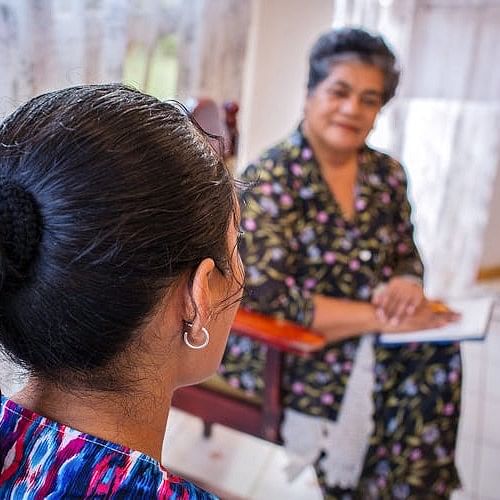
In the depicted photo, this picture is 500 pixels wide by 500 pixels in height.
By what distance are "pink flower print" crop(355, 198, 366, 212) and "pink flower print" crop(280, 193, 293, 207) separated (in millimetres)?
193

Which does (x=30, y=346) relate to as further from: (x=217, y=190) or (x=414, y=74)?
(x=414, y=74)

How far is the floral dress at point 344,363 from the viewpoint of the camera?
1439 millimetres

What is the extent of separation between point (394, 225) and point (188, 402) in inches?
27.9

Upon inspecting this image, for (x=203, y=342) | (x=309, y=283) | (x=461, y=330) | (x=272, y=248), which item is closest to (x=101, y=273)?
(x=203, y=342)

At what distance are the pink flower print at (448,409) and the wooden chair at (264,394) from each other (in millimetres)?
395

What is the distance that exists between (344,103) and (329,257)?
0.38 m

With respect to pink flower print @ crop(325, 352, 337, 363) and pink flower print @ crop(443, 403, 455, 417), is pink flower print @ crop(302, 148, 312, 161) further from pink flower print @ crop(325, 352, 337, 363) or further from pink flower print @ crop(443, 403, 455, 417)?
pink flower print @ crop(443, 403, 455, 417)

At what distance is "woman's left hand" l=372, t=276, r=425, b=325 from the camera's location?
1.44 metres

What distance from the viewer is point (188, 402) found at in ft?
4.99

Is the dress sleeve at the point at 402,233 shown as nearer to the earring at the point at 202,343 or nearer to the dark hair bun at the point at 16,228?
the earring at the point at 202,343

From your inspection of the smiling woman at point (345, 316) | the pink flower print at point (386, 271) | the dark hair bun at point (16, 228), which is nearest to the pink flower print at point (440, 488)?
the smiling woman at point (345, 316)

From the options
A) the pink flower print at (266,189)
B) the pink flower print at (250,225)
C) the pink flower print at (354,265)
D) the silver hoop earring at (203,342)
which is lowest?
the pink flower print at (354,265)

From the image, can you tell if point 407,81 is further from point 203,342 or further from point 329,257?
point 203,342

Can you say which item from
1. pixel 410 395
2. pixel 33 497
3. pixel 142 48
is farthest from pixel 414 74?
pixel 33 497
